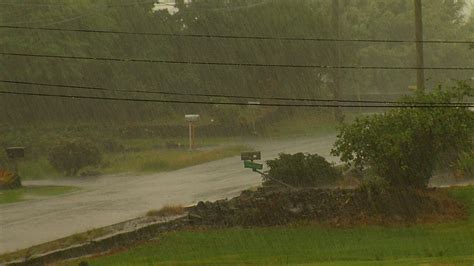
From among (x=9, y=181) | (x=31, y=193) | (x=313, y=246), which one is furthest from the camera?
(x=9, y=181)

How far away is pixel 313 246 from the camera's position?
78.7 ft

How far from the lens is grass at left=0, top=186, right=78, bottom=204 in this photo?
34219 mm

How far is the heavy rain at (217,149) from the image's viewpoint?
25.0m

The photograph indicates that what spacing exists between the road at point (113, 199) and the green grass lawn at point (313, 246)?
147 inches

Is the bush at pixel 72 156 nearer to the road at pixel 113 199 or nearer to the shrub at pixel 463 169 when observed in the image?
the road at pixel 113 199

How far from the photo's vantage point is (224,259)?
22.2m

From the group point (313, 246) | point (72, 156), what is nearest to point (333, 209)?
point (313, 246)

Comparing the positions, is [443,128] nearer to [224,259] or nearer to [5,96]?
[224,259]

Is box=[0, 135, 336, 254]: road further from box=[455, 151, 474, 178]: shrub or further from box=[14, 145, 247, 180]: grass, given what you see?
box=[455, 151, 474, 178]: shrub

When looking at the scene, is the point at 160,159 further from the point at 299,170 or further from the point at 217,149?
the point at 299,170

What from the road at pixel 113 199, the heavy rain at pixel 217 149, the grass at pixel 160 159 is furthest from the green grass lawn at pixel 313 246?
the grass at pixel 160 159

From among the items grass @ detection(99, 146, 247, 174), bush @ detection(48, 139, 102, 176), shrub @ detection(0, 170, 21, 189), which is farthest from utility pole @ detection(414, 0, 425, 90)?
shrub @ detection(0, 170, 21, 189)

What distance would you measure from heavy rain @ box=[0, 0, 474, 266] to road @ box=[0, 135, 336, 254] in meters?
0.12

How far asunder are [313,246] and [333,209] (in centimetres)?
367
